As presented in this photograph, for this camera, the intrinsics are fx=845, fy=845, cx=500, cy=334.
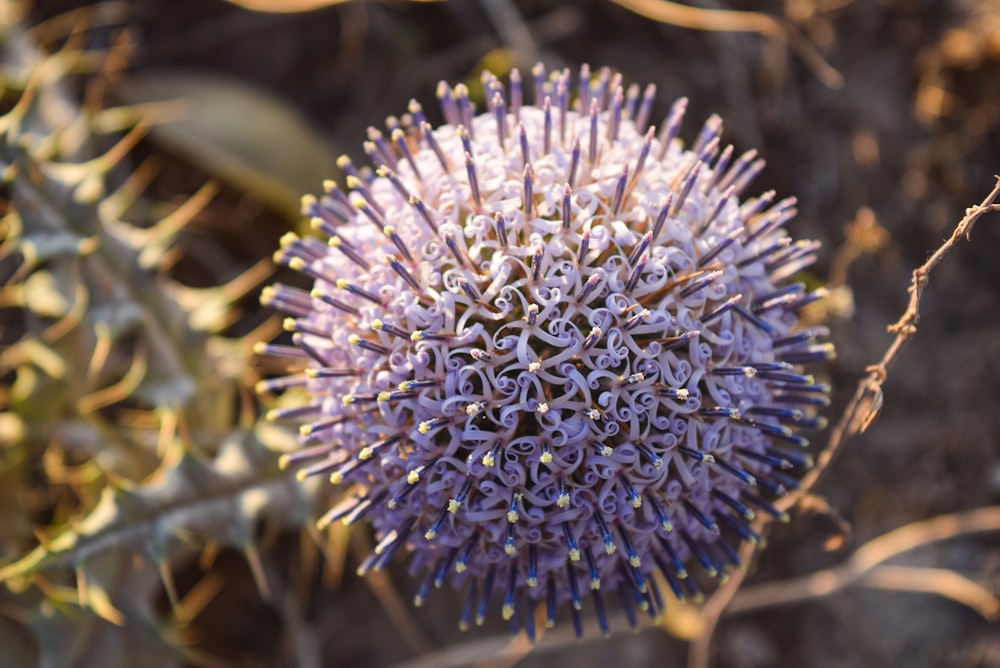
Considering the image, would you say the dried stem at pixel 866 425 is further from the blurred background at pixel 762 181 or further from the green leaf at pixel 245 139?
the green leaf at pixel 245 139

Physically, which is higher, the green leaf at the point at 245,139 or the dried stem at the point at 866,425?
the green leaf at the point at 245,139

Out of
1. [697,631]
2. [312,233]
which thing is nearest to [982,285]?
[697,631]

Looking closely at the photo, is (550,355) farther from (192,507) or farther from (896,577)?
(896,577)

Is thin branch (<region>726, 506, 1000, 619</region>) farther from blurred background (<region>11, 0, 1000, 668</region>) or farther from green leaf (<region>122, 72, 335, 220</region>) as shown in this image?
green leaf (<region>122, 72, 335, 220</region>)

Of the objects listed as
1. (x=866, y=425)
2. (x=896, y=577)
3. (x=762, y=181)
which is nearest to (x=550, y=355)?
(x=866, y=425)

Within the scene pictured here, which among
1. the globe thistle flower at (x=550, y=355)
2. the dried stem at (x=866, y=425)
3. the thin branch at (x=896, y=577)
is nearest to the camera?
the globe thistle flower at (x=550, y=355)

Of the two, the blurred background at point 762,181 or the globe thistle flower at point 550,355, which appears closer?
the globe thistle flower at point 550,355

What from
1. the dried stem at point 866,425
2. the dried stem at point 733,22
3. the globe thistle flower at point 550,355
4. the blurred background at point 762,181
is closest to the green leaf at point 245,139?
the blurred background at point 762,181
